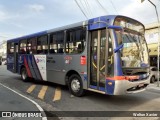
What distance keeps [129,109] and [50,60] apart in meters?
5.17

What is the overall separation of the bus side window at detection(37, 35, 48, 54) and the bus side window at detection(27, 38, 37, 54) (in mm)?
498

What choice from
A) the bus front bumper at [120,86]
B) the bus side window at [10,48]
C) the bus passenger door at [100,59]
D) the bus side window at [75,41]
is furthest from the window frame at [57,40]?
the bus side window at [10,48]

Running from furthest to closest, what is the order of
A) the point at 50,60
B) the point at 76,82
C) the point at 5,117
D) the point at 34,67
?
the point at 34,67, the point at 50,60, the point at 76,82, the point at 5,117

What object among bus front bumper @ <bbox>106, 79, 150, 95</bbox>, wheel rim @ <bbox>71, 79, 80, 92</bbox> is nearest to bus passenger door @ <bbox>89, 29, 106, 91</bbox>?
bus front bumper @ <bbox>106, 79, 150, 95</bbox>

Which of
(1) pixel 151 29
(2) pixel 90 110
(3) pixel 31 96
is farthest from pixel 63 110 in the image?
(1) pixel 151 29

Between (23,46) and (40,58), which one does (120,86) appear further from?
(23,46)

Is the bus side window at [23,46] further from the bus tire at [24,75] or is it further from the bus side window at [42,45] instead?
the bus side window at [42,45]

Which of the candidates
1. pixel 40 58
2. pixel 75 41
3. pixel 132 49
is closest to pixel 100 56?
pixel 132 49

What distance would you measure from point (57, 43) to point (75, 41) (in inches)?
60.4

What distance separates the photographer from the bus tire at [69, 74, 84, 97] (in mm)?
9469

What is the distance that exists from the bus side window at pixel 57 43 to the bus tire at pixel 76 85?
1516 millimetres

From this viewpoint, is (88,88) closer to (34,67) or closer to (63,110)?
(63,110)

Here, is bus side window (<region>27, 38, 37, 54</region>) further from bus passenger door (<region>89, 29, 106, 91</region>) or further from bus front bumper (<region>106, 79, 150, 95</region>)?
bus front bumper (<region>106, 79, 150, 95</region>)

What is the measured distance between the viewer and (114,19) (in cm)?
815
